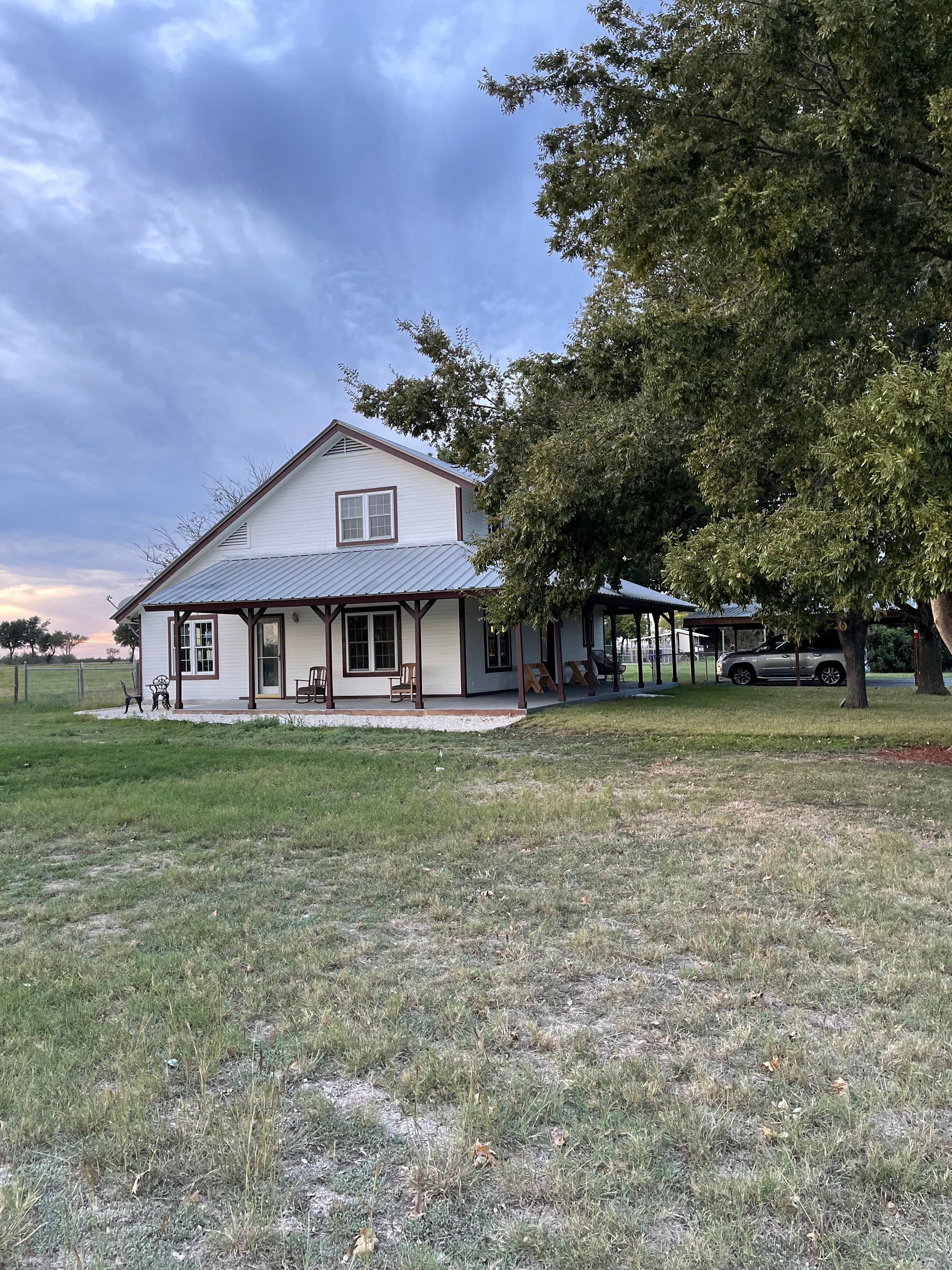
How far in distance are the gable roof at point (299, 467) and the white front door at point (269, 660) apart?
329 centimetres

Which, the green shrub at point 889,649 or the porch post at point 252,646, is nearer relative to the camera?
the porch post at point 252,646

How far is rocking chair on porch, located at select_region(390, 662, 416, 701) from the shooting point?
763 inches

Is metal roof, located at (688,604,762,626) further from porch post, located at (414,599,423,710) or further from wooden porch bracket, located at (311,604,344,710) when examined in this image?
wooden porch bracket, located at (311,604,344,710)

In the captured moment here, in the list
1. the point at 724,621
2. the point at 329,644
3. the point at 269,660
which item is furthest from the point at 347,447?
the point at 724,621

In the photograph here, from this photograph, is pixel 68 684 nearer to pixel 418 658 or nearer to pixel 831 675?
pixel 418 658

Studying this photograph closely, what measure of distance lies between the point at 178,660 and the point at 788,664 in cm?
1948

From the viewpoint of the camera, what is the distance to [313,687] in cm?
2033

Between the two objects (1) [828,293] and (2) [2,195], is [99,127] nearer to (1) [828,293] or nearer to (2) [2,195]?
(2) [2,195]

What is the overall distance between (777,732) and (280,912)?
1123 centimetres

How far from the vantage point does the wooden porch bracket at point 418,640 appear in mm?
17812

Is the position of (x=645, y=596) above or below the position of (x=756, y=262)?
below

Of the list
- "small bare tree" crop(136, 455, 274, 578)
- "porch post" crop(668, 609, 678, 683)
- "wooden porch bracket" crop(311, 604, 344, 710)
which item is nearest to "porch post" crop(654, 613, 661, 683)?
"porch post" crop(668, 609, 678, 683)

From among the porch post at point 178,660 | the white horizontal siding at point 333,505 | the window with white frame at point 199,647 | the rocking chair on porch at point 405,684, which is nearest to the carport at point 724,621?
the white horizontal siding at point 333,505

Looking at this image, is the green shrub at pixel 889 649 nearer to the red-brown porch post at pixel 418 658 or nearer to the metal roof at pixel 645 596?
the metal roof at pixel 645 596
